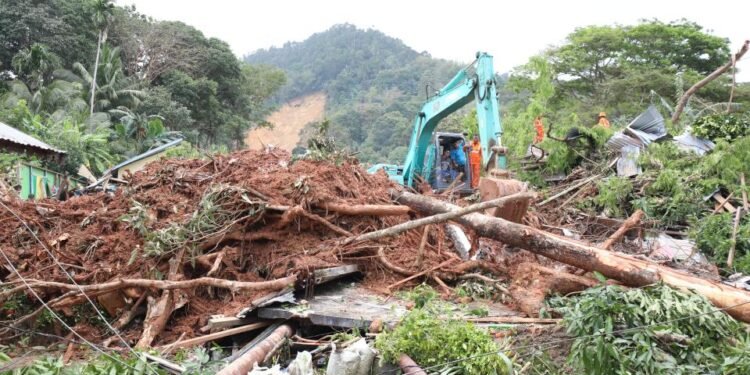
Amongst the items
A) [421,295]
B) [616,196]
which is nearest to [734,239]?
[616,196]

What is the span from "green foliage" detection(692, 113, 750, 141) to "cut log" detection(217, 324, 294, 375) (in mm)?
8910

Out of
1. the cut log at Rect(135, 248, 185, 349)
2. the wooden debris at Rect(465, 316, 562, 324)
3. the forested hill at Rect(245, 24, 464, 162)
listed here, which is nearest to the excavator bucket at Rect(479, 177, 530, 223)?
the wooden debris at Rect(465, 316, 562, 324)

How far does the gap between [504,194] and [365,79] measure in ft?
230

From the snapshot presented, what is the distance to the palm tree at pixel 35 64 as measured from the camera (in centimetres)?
2406

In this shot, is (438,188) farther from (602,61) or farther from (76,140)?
(602,61)

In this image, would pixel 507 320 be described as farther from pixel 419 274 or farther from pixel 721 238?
pixel 721 238

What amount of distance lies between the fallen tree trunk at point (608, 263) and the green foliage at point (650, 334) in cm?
29

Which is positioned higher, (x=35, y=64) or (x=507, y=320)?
(x=35, y=64)

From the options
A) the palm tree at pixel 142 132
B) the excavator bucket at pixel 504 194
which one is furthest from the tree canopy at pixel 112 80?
the excavator bucket at pixel 504 194

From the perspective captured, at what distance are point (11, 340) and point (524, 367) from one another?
165 inches

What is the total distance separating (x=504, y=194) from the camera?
633 cm

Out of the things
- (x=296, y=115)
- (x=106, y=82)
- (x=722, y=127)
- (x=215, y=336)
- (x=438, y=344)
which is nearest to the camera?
(x=438, y=344)

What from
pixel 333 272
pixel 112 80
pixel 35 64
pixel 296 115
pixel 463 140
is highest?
pixel 35 64

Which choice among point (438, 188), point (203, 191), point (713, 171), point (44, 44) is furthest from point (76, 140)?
point (713, 171)
